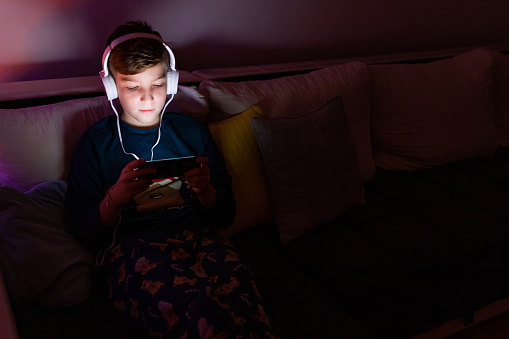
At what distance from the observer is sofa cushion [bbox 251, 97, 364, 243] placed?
1463mm

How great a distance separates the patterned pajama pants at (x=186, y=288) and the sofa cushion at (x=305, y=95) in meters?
0.55

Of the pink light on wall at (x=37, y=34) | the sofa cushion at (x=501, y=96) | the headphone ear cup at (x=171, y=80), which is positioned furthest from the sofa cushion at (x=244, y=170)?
the sofa cushion at (x=501, y=96)

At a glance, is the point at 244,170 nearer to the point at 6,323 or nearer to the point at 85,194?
the point at 85,194

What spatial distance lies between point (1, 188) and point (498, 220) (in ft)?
5.72

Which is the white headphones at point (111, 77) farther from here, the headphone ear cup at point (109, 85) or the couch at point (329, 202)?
the couch at point (329, 202)

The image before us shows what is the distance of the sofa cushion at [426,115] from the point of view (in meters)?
1.95

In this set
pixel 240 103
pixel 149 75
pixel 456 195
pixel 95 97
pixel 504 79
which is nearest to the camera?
pixel 149 75

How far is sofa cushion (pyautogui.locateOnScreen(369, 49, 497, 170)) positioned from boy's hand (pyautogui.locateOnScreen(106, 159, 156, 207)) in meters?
1.26

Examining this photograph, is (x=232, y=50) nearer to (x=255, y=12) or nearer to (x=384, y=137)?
(x=255, y=12)

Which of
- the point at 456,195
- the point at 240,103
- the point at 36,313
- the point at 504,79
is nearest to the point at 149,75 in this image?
the point at 240,103

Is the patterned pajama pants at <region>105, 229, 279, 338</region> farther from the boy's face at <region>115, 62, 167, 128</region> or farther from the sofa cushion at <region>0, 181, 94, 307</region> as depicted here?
the boy's face at <region>115, 62, 167, 128</region>

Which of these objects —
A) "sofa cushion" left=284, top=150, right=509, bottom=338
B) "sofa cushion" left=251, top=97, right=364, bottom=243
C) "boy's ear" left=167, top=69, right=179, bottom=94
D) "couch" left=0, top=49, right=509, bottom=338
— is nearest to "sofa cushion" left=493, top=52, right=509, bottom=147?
"couch" left=0, top=49, right=509, bottom=338

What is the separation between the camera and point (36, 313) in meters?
1.07

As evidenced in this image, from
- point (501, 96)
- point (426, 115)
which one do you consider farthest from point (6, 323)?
point (501, 96)
